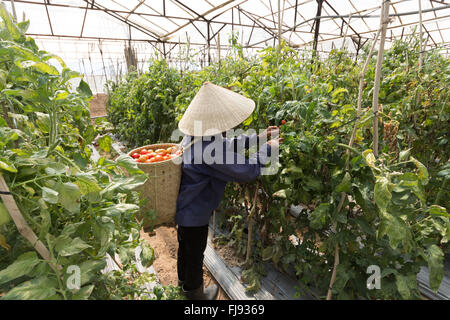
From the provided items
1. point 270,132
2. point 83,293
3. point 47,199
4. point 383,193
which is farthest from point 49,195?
point 270,132

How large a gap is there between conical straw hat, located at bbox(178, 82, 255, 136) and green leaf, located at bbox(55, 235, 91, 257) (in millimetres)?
842

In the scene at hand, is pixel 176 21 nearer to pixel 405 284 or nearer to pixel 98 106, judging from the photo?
pixel 98 106

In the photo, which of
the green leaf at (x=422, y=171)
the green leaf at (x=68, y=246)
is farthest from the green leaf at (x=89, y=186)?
the green leaf at (x=422, y=171)

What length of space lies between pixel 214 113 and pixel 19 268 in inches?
40.6

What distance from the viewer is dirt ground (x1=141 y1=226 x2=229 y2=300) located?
6.81ft

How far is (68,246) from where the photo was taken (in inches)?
25.3

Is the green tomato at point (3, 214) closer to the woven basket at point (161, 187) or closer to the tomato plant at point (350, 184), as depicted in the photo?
the woven basket at point (161, 187)

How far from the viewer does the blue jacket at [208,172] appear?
139cm

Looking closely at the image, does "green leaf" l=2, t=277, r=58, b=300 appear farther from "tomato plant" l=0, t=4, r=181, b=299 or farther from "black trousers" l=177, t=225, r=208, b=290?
"black trousers" l=177, t=225, r=208, b=290

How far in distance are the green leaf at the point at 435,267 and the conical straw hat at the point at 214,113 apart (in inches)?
39.9

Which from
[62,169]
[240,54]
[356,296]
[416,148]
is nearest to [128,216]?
[62,169]

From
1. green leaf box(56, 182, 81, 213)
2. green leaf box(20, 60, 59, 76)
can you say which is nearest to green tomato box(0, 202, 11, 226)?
green leaf box(56, 182, 81, 213)

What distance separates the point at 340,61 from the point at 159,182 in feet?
8.37

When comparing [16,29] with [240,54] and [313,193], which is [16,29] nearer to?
[313,193]
